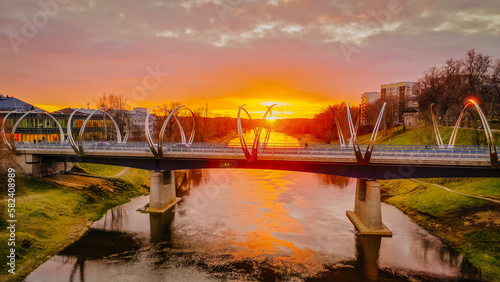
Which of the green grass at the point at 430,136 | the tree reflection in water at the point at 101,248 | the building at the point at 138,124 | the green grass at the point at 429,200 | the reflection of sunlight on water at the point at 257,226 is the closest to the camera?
the tree reflection in water at the point at 101,248

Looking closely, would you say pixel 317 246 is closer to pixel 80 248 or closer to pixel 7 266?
pixel 80 248

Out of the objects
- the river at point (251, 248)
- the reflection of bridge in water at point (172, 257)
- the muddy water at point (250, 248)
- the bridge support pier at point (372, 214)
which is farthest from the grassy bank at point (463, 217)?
the bridge support pier at point (372, 214)

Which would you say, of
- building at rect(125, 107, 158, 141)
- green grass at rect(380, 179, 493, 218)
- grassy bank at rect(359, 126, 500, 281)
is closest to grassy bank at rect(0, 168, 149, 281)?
grassy bank at rect(359, 126, 500, 281)

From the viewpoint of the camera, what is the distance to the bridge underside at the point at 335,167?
139 feet

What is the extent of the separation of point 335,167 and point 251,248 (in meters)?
18.3

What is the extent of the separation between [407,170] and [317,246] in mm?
17833

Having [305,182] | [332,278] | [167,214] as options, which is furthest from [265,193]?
[332,278]

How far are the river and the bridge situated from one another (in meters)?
4.85

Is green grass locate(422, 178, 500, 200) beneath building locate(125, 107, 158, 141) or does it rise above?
beneath

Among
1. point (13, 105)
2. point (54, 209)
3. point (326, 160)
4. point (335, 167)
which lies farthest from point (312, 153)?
point (13, 105)

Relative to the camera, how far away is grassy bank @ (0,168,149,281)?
34344mm

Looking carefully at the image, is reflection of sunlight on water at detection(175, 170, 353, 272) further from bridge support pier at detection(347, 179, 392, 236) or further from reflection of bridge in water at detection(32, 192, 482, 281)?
bridge support pier at detection(347, 179, 392, 236)

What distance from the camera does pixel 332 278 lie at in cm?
3111

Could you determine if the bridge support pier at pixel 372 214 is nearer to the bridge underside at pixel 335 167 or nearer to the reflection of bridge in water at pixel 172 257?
the reflection of bridge in water at pixel 172 257
